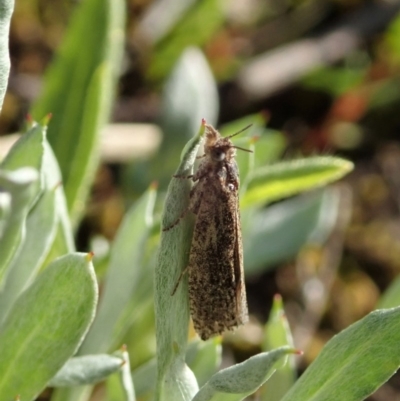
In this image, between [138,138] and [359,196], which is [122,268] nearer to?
[138,138]

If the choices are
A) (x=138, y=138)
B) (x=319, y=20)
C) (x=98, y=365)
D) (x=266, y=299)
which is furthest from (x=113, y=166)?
(x=98, y=365)

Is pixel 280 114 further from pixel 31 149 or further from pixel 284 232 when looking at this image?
pixel 31 149

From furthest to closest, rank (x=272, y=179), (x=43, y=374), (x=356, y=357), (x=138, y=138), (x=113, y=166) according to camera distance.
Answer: (x=113, y=166)
(x=138, y=138)
(x=272, y=179)
(x=43, y=374)
(x=356, y=357)

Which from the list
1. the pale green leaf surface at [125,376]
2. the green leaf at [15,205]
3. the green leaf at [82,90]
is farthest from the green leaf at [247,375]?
the green leaf at [82,90]

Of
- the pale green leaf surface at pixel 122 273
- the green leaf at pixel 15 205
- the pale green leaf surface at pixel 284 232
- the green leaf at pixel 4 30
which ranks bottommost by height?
the pale green leaf surface at pixel 284 232

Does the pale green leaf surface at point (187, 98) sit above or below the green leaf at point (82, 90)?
below

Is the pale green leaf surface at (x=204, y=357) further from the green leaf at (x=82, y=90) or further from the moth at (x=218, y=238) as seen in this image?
the green leaf at (x=82, y=90)

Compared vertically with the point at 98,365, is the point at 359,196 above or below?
below
